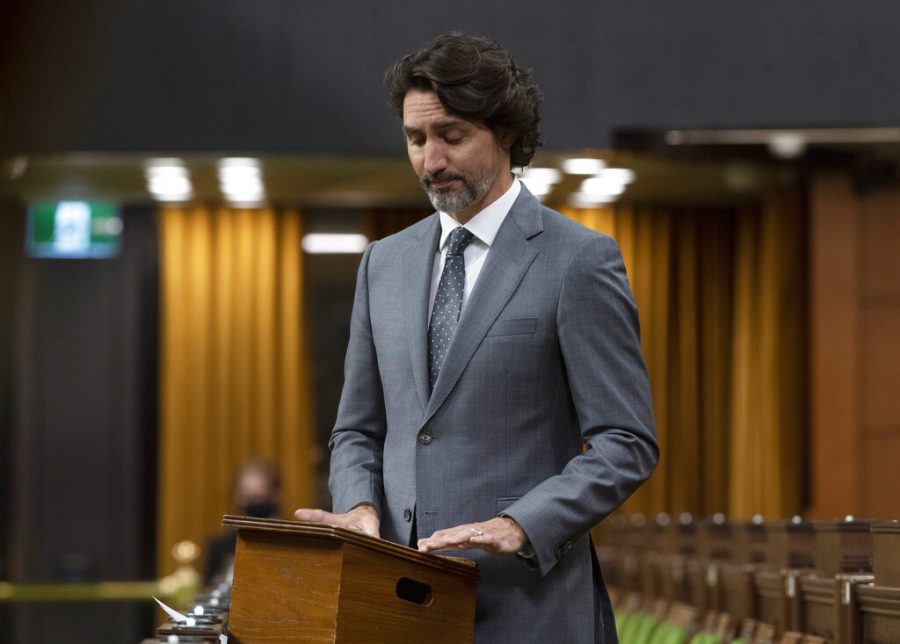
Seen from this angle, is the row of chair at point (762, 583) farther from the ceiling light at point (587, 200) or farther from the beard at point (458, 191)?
the ceiling light at point (587, 200)

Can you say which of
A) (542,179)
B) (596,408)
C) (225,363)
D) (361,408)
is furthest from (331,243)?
(596,408)

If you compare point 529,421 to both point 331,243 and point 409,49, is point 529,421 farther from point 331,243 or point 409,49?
point 331,243

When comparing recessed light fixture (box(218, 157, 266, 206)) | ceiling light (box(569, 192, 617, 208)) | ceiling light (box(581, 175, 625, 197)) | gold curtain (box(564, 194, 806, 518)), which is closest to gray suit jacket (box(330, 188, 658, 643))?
recessed light fixture (box(218, 157, 266, 206))

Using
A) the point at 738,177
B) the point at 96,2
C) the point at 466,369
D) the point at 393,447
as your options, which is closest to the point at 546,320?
the point at 466,369

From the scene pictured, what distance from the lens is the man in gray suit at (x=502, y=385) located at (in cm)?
213

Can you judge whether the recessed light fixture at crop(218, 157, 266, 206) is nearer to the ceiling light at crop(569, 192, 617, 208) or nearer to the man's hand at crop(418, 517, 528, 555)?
the ceiling light at crop(569, 192, 617, 208)

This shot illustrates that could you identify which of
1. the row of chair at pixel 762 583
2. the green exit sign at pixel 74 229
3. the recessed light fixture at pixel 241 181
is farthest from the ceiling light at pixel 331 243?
the row of chair at pixel 762 583

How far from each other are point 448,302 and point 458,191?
17 centimetres

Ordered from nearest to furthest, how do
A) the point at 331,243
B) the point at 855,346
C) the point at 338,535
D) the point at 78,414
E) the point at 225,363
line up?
the point at 338,535 → the point at 855,346 → the point at 78,414 → the point at 225,363 → the point at 331,243

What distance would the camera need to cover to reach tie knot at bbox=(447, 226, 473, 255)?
2.29 metres

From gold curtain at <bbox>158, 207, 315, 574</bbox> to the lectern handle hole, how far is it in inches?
331

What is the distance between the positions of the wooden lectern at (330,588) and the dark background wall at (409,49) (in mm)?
Answer: 6472

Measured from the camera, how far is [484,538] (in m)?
1.99

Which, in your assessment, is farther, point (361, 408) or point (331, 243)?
point (331, 243)
